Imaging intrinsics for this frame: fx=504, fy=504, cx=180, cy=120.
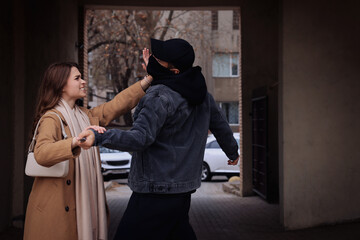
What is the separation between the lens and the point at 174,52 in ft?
10.1

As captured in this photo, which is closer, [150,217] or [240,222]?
[150,217]

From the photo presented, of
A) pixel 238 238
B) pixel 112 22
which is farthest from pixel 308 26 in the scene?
pixel 112 22

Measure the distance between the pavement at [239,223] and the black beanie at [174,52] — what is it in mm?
4451

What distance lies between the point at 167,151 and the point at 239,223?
5.64 meters

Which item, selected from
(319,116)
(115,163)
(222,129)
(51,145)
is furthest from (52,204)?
(115,163)

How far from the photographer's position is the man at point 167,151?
2957mm

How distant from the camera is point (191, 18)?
94.9 feet

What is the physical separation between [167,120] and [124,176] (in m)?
15.7

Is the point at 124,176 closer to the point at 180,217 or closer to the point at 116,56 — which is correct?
the point at 116,56

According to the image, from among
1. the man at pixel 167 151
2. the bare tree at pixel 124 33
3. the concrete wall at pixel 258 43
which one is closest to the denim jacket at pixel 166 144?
the man at pixel 167 151

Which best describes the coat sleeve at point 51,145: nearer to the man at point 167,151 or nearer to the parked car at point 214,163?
the man at point 167,151

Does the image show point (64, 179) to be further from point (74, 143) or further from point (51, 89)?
point (51, 89)

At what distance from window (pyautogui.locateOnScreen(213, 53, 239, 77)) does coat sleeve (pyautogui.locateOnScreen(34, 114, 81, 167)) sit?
1191 inches

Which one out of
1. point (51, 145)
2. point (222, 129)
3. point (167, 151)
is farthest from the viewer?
point (222, 129)
